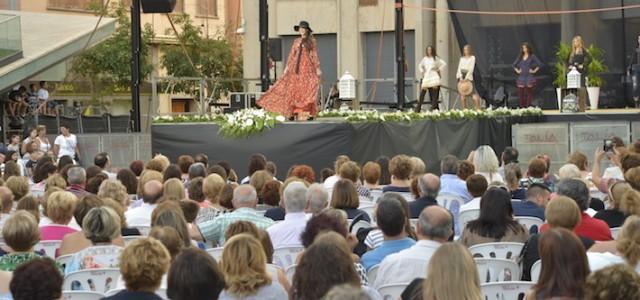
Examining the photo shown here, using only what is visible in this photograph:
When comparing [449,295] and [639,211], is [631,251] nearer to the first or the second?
[449,295]

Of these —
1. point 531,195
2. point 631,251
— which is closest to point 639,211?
point 531,195

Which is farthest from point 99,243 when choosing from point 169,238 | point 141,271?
point 141,271

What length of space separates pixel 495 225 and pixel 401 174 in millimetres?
3545

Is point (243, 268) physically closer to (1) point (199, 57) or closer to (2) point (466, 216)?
(2) point (466, 216)

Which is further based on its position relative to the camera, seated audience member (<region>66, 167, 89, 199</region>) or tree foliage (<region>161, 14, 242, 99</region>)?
tree foliage (<region>161, 14, 242, 99</region>)

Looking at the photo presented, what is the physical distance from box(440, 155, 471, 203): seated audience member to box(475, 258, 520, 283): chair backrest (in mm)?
3632

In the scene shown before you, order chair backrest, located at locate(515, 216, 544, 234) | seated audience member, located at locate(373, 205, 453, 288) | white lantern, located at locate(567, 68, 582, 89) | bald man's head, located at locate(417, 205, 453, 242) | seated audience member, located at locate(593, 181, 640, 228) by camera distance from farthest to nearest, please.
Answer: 1. white lantern, located at locate(567, 68, 582, 89)
2. chair backrest, located at locate(515, 216, 544, 234)
3. seated audience member, located at locate(593, 181, 640, 228)
4. bald man's head, located at locate(417, 205, 453, 242)
5. seated audience member, located at locate(373, 205, 453, 288)

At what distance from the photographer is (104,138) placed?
68.9 ft

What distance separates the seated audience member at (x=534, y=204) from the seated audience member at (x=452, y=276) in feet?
13.0

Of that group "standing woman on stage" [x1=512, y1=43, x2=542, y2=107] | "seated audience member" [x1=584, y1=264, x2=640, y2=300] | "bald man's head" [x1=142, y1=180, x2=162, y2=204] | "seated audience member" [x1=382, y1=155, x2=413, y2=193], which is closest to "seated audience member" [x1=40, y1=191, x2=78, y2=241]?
"bald man's head" [x1=142, y1=180, x2=162, y2=204]

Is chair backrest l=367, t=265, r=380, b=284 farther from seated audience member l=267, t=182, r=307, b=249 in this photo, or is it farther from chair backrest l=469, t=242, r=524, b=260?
seated audience member l=267, t=182, r=307, b=249

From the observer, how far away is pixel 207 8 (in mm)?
43469

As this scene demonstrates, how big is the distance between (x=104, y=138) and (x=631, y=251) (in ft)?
51.9

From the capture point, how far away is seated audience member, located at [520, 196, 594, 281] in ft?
22.7
